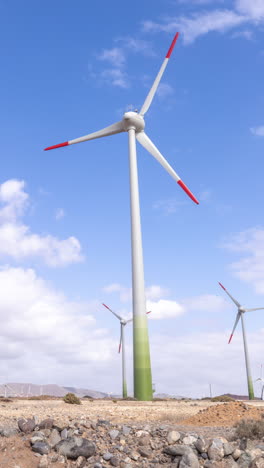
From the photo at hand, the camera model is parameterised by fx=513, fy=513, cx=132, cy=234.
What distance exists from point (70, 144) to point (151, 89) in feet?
48.8

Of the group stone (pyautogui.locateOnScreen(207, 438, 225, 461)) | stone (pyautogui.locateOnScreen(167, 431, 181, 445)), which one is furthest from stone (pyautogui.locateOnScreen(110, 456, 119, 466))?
stone (pyautogui.locateOnScreen(207, 438, 225, 461))

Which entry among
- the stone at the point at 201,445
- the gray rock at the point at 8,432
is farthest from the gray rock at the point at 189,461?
the gray rock at the point at 8,432

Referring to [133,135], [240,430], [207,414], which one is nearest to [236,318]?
[133,135]

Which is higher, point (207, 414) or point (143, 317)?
point (143, 317)

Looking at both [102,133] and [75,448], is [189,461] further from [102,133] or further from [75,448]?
[102,133]

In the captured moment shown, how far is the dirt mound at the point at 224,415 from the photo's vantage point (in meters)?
30.5

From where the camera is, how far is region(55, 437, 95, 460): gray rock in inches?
750

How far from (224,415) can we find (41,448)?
54.9 ft

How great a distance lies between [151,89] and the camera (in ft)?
256

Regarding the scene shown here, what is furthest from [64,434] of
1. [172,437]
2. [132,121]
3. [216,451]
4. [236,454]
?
[132,121]

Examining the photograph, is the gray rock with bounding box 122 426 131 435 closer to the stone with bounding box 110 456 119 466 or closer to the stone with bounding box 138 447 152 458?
the stone with bounding box 138 447 152 458

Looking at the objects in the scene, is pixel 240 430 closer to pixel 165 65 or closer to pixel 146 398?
pixel 146 398

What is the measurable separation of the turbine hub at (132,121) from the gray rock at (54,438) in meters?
58.0

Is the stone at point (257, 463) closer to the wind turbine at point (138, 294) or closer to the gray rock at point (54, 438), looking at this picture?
the gray rock at point (54, 438)
